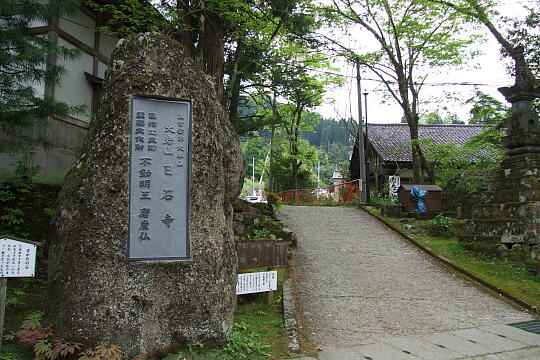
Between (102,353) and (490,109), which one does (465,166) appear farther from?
(102,353)

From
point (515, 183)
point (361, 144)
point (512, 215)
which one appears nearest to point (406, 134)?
point (361, 144)

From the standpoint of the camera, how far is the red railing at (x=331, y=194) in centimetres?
1978

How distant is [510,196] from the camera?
9.72 m

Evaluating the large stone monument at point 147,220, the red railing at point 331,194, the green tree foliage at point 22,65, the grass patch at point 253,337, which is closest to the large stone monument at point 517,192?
the grass patch at point 253,337

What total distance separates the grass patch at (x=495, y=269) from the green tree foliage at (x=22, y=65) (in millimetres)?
8927

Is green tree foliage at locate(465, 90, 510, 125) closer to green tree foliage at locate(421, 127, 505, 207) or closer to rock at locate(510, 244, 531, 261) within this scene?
green tree foliage at locate(421, 127, 505, 207)

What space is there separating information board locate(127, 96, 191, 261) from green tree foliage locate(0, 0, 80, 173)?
9.35ft

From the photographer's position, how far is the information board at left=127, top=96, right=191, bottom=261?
14.1 ft

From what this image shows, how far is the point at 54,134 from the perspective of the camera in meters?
10.3

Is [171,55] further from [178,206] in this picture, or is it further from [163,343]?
[163,343]

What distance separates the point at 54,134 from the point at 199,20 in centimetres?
482

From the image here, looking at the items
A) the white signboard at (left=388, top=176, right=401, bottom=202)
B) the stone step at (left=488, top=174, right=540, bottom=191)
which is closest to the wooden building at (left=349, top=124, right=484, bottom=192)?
the white signboard at (left=388, top=176, right=401, bottom=202)

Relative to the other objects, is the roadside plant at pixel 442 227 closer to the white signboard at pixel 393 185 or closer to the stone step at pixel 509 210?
the stone step at pixel 509 210

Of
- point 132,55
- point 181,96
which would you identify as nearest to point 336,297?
point 181,96
